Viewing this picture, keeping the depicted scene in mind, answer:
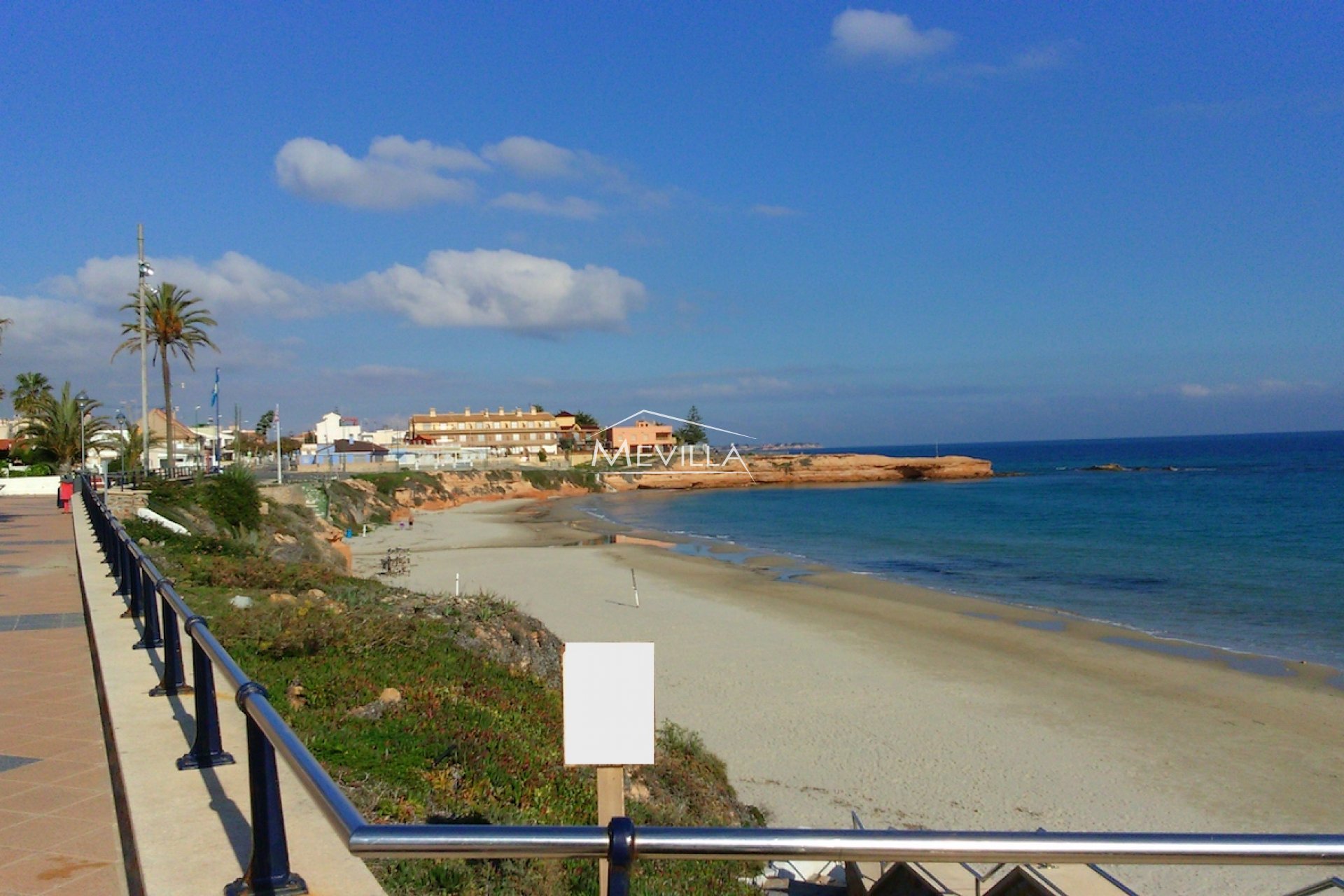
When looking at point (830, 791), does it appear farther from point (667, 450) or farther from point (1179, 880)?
point (667, 450)

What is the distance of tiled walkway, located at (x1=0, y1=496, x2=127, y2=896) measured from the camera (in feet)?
12.4

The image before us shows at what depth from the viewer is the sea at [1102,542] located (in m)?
23.8

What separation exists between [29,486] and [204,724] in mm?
43385

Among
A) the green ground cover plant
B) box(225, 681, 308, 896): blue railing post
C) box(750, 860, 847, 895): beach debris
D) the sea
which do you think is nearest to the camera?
box(225, 681, 308, 896): blue railing post

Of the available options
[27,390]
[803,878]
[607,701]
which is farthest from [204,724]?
[27,390]

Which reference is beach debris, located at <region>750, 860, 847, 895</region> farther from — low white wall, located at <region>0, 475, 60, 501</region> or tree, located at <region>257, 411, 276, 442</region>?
tree, located at <region>257, 411, 276, 442</region>

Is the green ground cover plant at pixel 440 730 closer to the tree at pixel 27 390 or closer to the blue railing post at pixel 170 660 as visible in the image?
the blue railing post at pixel 170 660

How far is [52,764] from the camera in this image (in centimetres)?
513

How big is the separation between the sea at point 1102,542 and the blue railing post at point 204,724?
1888 cm

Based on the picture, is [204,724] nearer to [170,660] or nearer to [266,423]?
[170,660]

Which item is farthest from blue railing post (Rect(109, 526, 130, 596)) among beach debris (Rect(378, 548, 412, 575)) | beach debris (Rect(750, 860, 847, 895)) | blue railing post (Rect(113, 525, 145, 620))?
beach debris (Rect(378, 548, 412, 575))

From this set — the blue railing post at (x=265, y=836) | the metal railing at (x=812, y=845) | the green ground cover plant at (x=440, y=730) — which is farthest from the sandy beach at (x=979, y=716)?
the blue railing post at (x=265, y=836)

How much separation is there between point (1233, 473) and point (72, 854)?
10900 centimetres

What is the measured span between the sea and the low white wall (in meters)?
27.1
